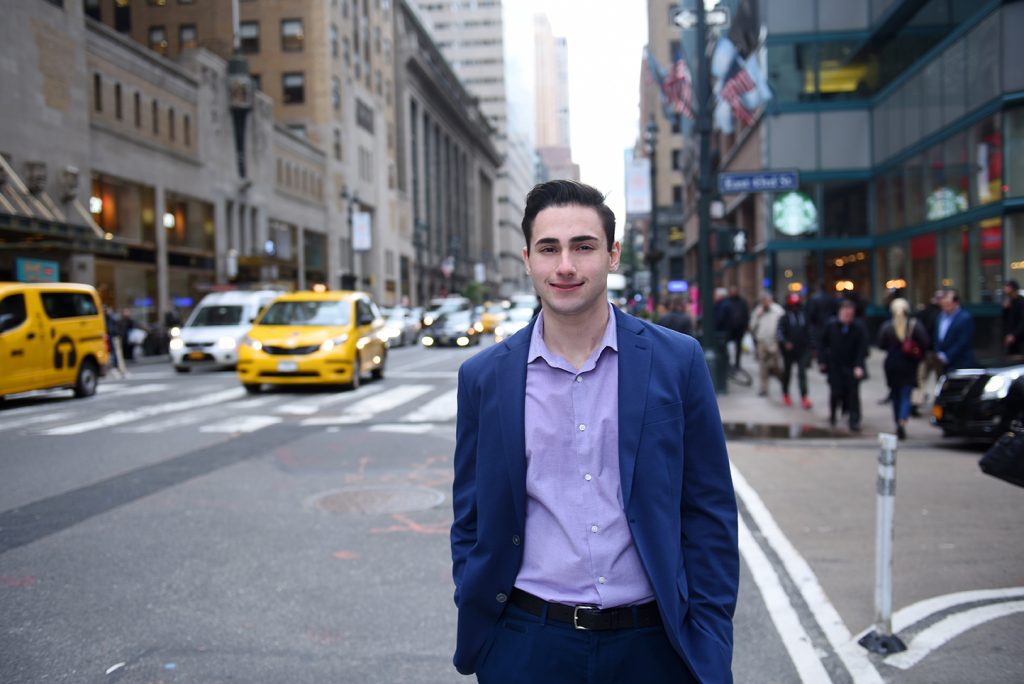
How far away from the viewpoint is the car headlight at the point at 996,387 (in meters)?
10.3

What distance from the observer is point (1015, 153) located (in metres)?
18.8

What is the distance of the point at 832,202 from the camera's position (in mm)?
28438

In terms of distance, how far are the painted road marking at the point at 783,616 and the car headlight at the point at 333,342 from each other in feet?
38.9

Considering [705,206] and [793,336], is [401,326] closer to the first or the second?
[705,206]

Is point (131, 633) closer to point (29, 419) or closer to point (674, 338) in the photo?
point (674, 338)

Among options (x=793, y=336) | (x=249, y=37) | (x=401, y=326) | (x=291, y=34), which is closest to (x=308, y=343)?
(x=793, y=336)

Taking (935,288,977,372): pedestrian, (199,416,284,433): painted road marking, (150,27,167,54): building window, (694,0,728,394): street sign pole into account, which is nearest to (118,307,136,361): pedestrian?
(199,416,284,433): painted road marking

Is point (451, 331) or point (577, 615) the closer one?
point (577, 615)

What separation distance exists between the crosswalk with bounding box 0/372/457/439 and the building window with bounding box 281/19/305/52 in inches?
1777

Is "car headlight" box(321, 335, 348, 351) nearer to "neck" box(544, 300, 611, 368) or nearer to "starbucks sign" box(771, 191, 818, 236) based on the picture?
"neck" box(544, 300, 611, 368)

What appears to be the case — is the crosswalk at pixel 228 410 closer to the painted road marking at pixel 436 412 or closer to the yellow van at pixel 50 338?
the painted road marking at pixel 436 412

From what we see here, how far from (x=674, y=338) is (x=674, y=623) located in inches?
29.2

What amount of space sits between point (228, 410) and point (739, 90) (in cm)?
1222

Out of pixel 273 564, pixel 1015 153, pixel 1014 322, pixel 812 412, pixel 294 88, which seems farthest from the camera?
pixel 294 88
